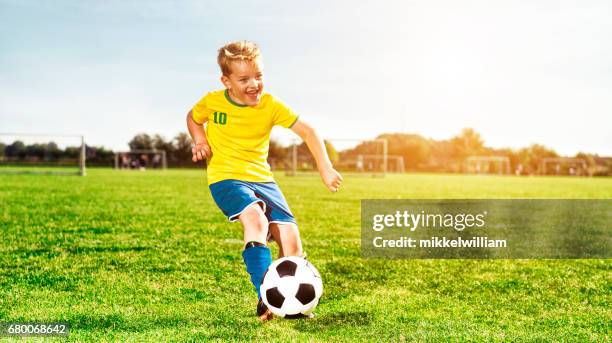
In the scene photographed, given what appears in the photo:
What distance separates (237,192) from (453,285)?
2.39 metres

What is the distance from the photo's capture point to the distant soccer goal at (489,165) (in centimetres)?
7376

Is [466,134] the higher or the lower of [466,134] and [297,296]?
the higher

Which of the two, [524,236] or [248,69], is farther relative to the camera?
[524,236]

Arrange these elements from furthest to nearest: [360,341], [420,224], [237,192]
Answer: [420,224] → [237,192] → [360,341]

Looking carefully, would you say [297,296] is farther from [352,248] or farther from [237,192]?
[352,248]

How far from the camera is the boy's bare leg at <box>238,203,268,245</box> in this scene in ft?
13.4

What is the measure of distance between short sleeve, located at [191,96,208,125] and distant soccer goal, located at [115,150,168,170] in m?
48.6

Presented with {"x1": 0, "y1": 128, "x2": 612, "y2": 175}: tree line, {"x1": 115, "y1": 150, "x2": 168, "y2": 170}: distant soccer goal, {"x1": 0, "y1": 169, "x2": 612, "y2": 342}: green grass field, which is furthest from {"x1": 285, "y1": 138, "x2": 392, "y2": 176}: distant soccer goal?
{"x1": 0, "y1": 169, "x2": 612, "y2": 342}: green grass field

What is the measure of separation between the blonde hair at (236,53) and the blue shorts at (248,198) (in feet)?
2.67

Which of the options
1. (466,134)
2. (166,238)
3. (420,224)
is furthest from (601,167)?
(166,238)

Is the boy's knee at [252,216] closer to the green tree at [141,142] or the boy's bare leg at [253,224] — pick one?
the boy's bare leg at [253,224]

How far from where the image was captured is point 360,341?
3.59 m

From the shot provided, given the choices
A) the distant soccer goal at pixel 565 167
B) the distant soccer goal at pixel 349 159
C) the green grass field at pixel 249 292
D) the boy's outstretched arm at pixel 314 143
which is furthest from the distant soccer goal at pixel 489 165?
the boy's outstretched arm at pixel 314 143

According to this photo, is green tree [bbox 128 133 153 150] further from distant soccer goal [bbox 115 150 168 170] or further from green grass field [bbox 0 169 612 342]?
green grass field [bbox 0 169 612 342]
